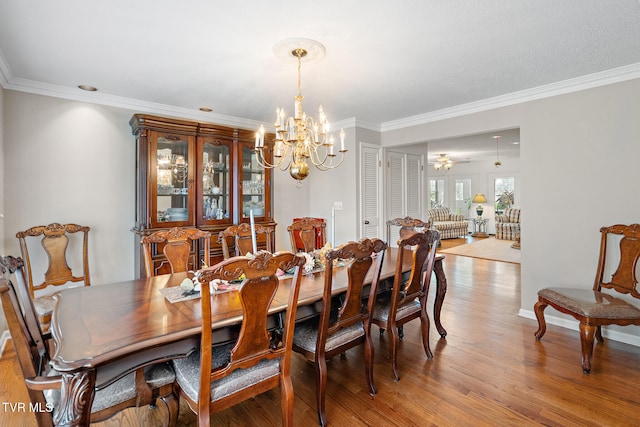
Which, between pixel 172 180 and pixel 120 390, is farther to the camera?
pixel 172 180

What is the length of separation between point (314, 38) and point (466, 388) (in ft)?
8.40

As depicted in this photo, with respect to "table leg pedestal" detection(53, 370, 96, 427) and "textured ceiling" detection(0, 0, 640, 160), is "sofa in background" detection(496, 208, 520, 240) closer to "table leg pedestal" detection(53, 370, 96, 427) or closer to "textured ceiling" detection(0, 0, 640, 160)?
"textured ceiling" detection(0, 0, 640, 160)

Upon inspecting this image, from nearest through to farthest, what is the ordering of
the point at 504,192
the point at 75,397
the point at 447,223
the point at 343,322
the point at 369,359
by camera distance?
the point at 75,397 → the point at 343,322 → the point at 369,359 → the point at 447,223 → the point at 504,192

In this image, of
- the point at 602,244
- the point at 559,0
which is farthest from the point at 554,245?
the point at 559,0

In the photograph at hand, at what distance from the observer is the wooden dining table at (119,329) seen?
1201mm

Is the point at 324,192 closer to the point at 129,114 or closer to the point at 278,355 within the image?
the point at 129,114

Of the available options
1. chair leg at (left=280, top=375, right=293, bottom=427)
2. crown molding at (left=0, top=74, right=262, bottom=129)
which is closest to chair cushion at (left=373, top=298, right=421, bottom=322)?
chair leg at (left=280, top=375, right=293, bottom=427)

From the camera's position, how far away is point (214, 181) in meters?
3.89

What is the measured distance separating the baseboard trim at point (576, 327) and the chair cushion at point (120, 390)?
10.3ft

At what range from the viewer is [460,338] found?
2965 mm

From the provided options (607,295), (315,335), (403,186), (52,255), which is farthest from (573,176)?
(52,255)

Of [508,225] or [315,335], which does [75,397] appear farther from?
[508,225]

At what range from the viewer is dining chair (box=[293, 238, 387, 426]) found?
1.78 meters

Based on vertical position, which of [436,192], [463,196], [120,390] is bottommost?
[120,390]
